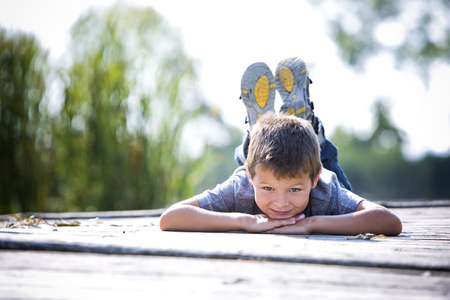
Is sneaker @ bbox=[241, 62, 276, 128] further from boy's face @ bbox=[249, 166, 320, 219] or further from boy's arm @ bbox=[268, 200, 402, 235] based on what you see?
boy's arm @ bbox=[268, 200, 402, 235]

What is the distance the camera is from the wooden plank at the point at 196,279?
1.06 m

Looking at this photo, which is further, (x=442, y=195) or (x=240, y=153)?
(x=442, y=195)

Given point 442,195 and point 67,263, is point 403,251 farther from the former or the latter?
point 442,195

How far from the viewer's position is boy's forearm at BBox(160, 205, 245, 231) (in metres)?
2.14

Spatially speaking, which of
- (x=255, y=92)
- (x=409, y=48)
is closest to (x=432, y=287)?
(x=255, y=92)

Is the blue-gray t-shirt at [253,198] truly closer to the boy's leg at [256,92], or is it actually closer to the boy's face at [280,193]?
the boy's face at [280,193]

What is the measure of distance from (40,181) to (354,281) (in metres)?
5.66

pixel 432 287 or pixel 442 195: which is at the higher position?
pixel 432 287

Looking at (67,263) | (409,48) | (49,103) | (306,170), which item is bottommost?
(67,263)

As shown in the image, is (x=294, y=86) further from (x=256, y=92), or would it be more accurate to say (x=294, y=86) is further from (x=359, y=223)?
(x=359, y=223)

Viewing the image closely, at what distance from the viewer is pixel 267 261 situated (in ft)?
4.44

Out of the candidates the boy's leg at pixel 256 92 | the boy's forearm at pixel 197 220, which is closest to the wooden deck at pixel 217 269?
the boy's forearm at pixel 197 220

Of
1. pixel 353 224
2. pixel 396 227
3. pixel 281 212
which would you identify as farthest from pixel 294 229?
pixel 396 227

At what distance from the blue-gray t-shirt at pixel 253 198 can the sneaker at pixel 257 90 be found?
0.67m
